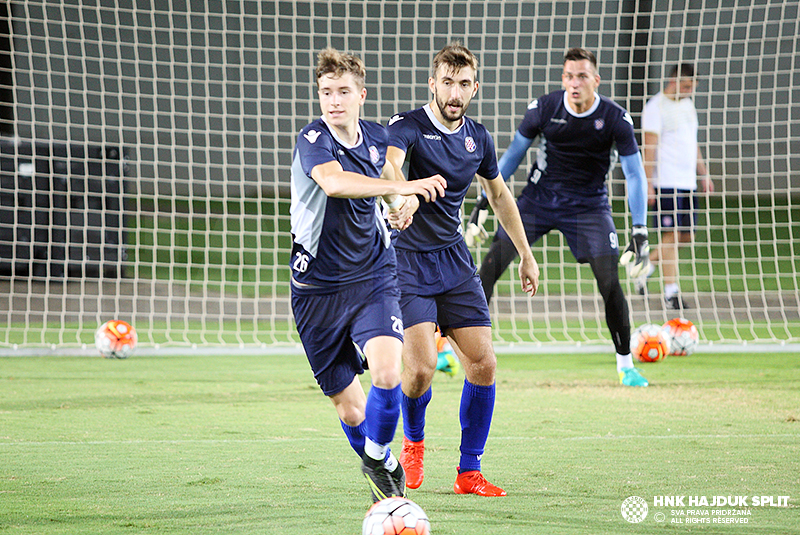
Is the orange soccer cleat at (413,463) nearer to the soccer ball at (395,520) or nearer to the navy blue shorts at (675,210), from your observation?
the soccer ball at (395,520)

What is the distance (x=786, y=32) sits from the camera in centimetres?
1888

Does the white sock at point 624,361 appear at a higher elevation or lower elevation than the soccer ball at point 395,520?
lower

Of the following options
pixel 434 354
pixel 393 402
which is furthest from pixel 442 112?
pixel 393 402

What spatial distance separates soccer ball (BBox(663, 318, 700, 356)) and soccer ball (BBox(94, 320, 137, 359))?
515 centimetres

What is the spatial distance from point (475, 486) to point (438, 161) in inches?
57.1

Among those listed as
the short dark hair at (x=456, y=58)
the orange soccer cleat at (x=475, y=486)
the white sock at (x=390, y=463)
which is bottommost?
the orange soccer cleat at (x=475, y=486)

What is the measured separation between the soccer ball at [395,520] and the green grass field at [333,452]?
195 millimetres

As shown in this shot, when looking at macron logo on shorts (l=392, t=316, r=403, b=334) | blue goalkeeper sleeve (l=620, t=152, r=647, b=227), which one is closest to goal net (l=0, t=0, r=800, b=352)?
blue goalkeeper sleeve (l=620, t=152, r=647, b=227)

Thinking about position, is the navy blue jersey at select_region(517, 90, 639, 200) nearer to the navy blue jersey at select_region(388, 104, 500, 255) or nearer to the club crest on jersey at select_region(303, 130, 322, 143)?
the navy blue jersey at select_region(388, 104, 500, 255)

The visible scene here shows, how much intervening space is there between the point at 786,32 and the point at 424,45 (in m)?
7.99

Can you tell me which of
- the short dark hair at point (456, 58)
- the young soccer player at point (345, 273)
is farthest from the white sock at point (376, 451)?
the short dark hair at point (456, 58)

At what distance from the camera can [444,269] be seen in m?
4.00

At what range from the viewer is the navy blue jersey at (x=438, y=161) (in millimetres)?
4004

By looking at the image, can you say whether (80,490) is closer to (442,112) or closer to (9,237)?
(442,112)
